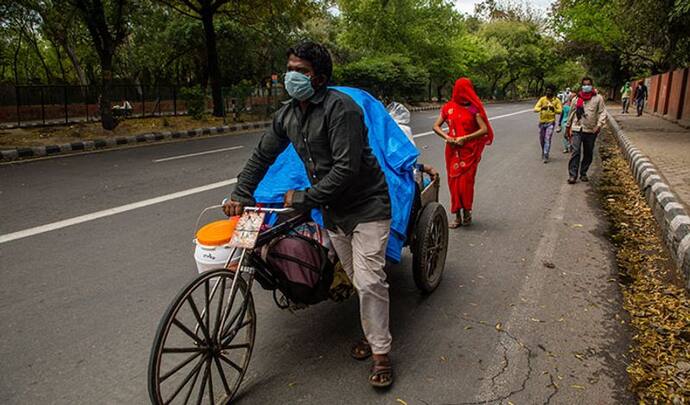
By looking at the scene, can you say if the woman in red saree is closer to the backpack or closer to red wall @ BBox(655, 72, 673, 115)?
the backpack

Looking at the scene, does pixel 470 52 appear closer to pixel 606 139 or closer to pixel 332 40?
pixel 332 40

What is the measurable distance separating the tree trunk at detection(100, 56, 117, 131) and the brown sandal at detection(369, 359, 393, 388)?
49.0ft

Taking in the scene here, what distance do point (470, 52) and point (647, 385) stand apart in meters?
48.0

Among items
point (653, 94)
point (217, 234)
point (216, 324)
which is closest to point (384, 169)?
point (217, 234)

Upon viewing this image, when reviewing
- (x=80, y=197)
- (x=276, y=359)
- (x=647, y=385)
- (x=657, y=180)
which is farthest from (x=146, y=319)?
(x=657, y=180)

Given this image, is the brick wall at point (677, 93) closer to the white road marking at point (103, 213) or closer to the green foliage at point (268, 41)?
the green foliage at point (268, 41)

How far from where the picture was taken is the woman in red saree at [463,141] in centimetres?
554

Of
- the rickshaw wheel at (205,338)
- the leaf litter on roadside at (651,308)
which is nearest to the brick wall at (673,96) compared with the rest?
the leaf litter on roadside at (651,308)

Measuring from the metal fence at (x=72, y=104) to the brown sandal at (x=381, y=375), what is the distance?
17615 millimetres

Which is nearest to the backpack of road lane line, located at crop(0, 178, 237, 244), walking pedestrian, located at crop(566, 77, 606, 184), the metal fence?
road lane line, located at crop(0, 178, 237, 244)

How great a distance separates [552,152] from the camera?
12367mm

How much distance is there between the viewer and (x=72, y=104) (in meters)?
19.3

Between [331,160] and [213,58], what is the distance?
1915cm

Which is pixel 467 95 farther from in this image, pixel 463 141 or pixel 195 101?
pixel 195 101
